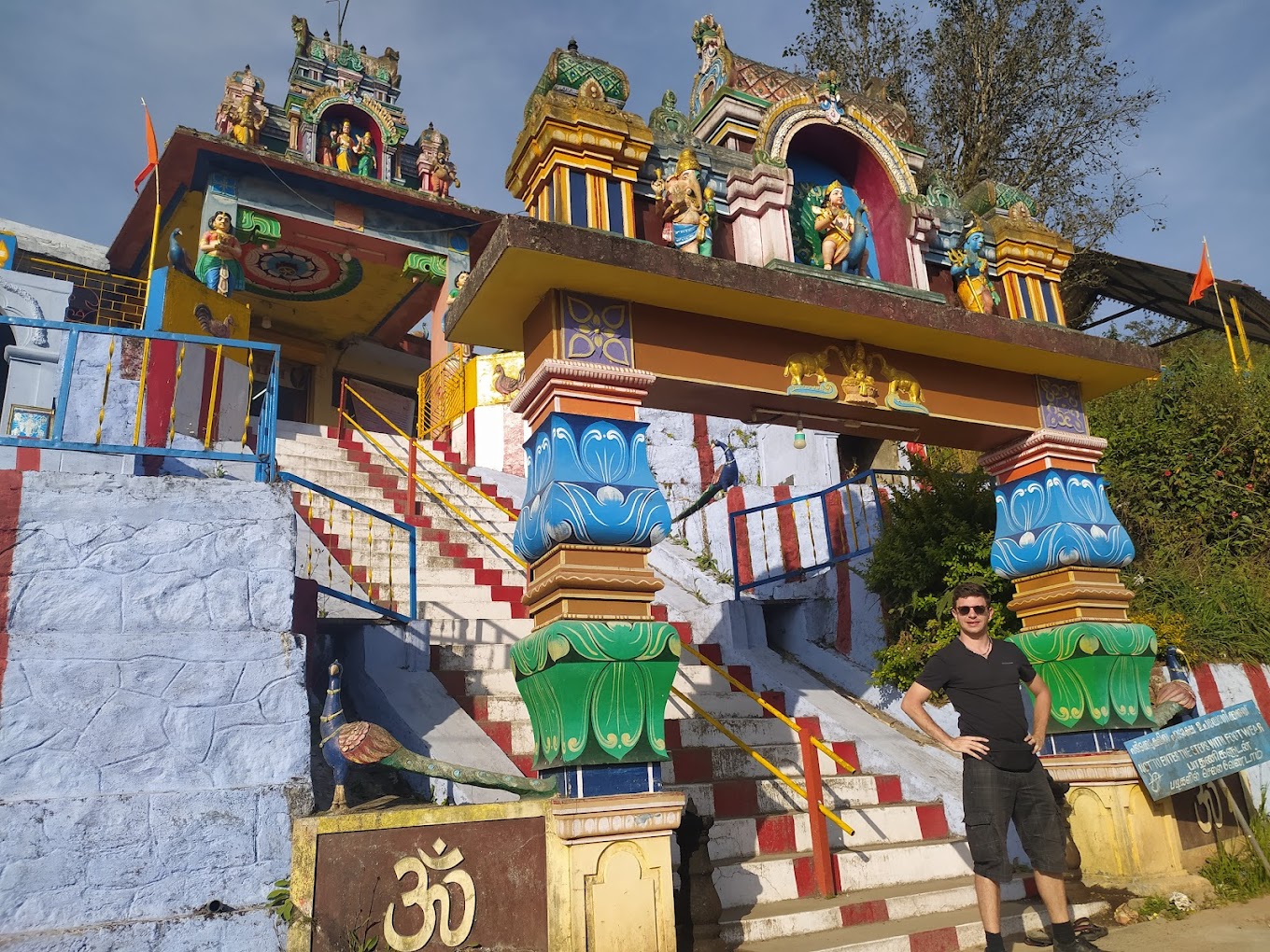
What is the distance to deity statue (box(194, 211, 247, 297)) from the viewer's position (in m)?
12.5

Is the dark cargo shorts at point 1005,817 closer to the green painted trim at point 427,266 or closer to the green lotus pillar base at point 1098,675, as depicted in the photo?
the green lotus pillar base at point 1098,675

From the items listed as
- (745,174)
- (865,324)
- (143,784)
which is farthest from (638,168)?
(143,784)

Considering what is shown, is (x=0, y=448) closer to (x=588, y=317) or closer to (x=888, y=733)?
(x=588, y=317)

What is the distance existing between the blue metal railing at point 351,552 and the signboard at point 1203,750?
4912mm

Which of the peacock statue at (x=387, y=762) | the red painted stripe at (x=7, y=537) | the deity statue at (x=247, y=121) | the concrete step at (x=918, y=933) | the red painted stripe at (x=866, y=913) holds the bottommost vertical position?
the concrete step at (x=918, y=933)

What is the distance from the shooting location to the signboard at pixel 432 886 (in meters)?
3.78

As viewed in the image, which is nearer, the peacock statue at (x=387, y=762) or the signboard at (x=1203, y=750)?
the peacock statue at (x=387, y=762)

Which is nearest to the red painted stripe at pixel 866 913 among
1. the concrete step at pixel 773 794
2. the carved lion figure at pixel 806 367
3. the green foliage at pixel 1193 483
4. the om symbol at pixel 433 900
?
the concrete step at pixel 773 794

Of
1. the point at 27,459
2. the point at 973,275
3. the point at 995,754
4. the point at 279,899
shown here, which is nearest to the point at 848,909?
the point at 995,754

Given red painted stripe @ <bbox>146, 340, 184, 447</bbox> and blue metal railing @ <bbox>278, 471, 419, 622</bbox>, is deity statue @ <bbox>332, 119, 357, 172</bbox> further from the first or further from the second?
red painted stripe @ <bbox>146, 340, 184, 447</bbox>

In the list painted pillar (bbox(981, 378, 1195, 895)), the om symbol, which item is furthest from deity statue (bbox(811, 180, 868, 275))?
the om symbol

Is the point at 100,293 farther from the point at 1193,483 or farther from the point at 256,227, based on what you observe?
the point at 1193,483

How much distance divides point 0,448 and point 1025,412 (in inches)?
258

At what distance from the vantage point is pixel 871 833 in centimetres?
592
